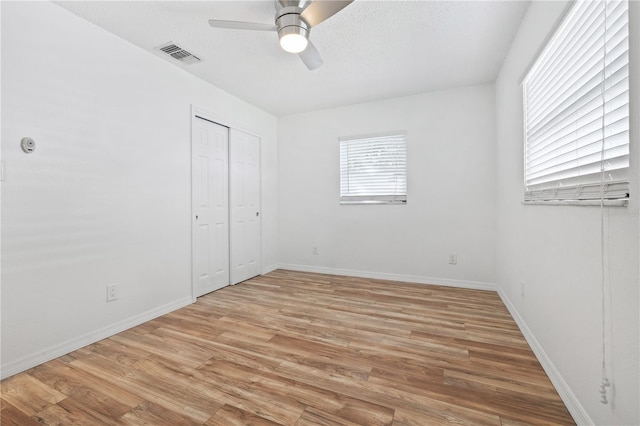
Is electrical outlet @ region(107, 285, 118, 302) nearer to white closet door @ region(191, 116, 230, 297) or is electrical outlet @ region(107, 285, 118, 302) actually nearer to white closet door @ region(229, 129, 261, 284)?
white closet door @ region(191, 116, 230, 297)

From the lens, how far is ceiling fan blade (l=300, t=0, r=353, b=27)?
5.48ft

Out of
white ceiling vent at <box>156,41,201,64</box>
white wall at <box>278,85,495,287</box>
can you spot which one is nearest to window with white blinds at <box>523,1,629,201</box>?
white wall at <box>278,85,495,287</box>

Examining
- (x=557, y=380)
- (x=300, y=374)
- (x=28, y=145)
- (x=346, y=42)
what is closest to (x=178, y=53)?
(x=28, y=145)

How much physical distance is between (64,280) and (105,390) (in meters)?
0.91

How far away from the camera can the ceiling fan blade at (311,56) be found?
7.09ft

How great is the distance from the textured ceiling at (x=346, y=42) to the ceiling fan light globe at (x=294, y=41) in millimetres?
309

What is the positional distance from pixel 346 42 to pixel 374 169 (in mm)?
1828

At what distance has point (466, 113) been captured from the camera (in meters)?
3.48

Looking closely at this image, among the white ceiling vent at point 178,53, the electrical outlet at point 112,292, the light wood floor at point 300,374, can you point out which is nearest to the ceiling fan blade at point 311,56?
the white ceiling vent at point 178,53

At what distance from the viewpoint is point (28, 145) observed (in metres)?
1.84

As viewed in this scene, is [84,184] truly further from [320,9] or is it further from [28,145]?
[320,9]

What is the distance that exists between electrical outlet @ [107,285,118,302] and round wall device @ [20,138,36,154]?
113 cm

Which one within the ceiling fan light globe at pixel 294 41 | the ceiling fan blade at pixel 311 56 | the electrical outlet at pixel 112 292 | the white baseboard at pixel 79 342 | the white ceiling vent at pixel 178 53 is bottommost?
the white baseboard at pixel 79 342

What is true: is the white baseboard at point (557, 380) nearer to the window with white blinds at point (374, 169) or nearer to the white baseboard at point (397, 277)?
the white baseboard at point (397, 277)
